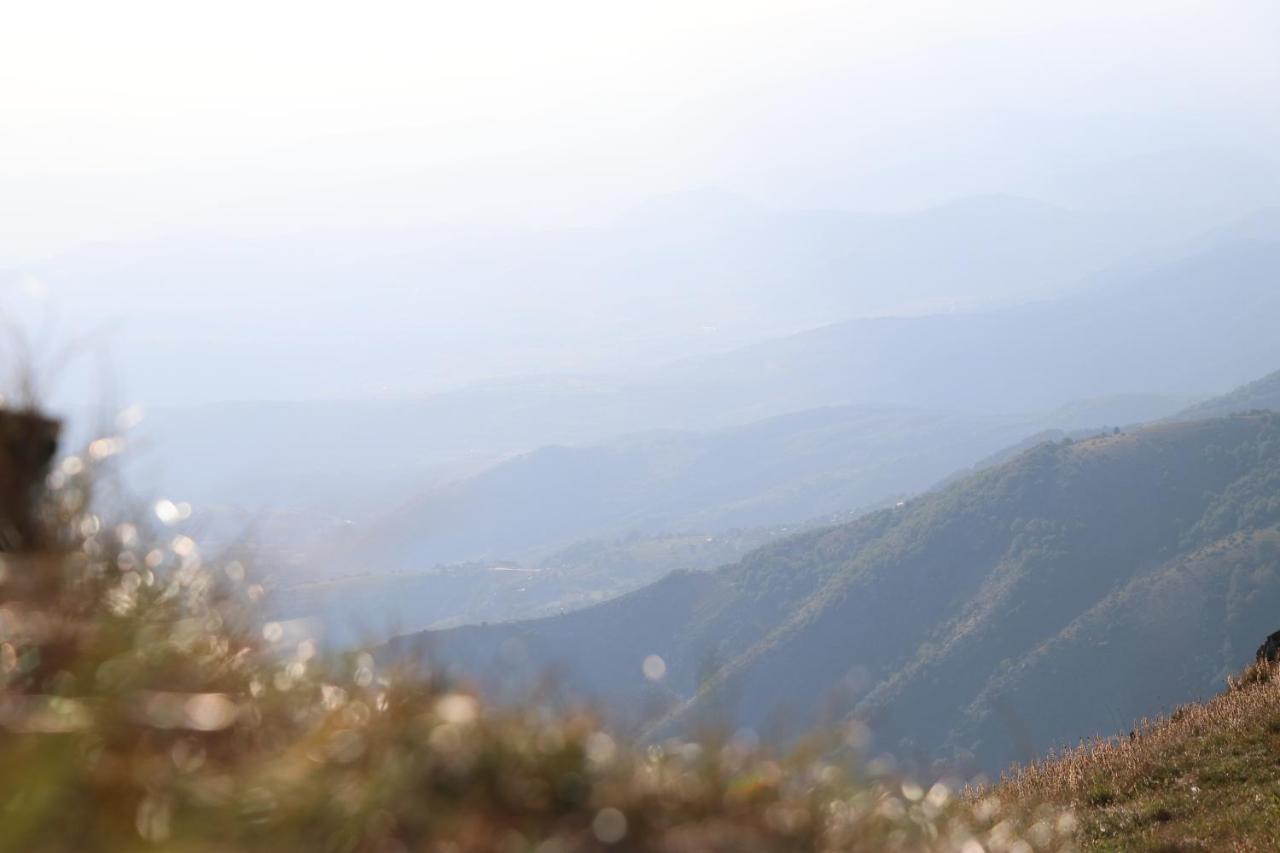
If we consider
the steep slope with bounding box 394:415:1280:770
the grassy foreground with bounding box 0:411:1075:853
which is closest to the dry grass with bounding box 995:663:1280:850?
the grassy foreground with bounding box 0:411:1075:853

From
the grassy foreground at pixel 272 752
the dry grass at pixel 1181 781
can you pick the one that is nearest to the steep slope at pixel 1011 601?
the dry grass at pixel 1181 781

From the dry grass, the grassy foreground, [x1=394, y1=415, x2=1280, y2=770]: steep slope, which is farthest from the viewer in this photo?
[x1=394, y1=415, x2=1280, y2=770]: steep slope

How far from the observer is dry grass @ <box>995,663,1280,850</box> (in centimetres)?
803

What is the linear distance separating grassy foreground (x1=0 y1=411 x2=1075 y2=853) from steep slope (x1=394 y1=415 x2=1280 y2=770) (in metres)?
110

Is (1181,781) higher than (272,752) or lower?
lower

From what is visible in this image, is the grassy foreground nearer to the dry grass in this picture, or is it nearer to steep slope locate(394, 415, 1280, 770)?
the dry grass

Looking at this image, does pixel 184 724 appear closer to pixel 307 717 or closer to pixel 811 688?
pixel 307 717

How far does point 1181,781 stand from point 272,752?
900 cm

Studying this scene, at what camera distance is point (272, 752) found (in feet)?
9.32

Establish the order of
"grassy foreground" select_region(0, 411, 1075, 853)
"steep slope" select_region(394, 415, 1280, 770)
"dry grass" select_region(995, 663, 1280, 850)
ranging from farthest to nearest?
"steep slope" select_region(394, 415, 1280, 770)
"dry grass" select_region(995, 663, 1280, 850)
"grassy foreground" select_region(0, 411, 1075, 853)

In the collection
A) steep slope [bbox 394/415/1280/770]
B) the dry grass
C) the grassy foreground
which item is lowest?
steep slope [bbox 394/415/1280/770]

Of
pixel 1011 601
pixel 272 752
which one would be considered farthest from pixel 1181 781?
pixel 1011 601

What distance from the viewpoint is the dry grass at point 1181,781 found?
803 cm

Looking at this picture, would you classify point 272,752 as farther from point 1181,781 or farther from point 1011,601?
point 1011,601
